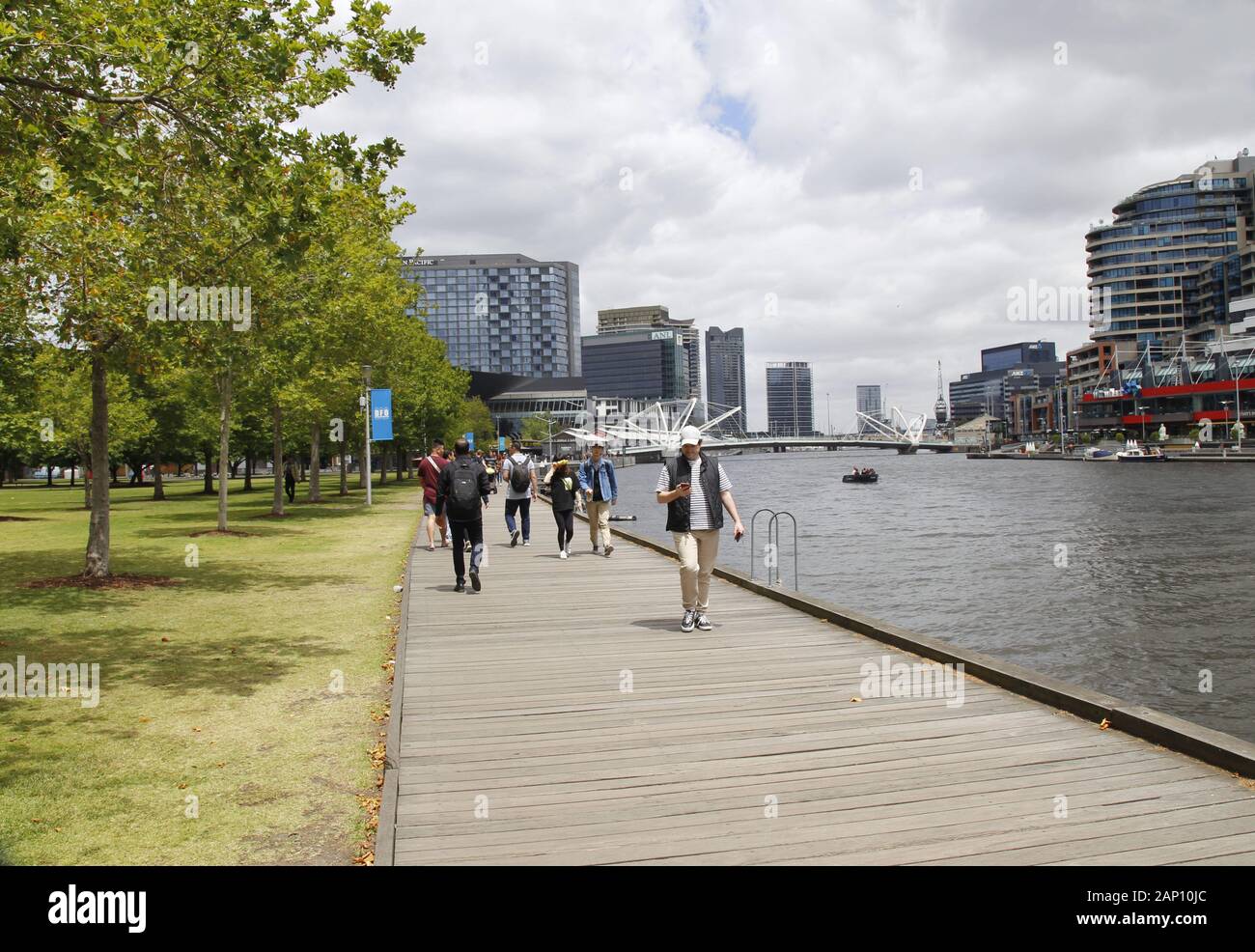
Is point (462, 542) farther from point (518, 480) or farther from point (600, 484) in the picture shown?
point (518, 480)

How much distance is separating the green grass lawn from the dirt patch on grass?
29cm

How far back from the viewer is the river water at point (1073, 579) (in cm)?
1413

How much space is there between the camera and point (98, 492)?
50.4 ft

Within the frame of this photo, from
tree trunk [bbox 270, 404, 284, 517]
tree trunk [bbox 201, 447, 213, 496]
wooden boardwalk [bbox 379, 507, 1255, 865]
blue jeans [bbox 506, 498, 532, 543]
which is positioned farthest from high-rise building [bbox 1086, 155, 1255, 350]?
wooden boardwalk [bbox 379, 507, 1255, 865]

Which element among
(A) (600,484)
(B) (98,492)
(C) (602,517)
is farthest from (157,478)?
(A) (600,484)

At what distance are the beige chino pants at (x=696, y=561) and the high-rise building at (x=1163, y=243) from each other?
157867 mm

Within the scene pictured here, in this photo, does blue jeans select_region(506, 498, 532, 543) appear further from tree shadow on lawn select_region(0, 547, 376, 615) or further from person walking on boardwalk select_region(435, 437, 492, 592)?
person walking on boardwalk select_region(435, 437, 492, 592)

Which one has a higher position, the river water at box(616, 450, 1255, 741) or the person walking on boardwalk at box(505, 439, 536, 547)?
the person walking on boardwalk at box(505, 439, 536, 547)

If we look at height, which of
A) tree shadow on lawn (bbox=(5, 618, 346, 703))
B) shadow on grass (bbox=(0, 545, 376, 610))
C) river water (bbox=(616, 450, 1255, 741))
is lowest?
river water (bbox=(616, 450, 1255, 741))

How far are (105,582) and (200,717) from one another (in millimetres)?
8962

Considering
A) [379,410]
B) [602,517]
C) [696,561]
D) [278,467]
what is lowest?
[696,561]

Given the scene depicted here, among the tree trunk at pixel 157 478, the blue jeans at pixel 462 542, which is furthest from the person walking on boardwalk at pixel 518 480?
the tree trunk at pixel 157 478

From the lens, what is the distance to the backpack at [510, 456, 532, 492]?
61.5ft

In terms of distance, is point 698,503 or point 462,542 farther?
point 462,542
